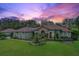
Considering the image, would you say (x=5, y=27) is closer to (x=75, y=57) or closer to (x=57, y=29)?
(x=57, y=29)

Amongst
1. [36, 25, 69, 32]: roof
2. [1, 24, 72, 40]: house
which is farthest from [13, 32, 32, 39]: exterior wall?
[36, 25, 69, 32]: roof

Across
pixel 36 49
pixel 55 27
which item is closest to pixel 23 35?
pixel 36 49

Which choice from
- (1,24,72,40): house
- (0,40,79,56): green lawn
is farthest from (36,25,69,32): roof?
(0,40,79,56): green lawn

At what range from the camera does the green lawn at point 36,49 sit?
214 centimetres

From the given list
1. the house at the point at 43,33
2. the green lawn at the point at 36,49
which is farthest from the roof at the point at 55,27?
the green lawn at the point at 36,49

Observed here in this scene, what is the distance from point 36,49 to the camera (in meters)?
Result: 2.14

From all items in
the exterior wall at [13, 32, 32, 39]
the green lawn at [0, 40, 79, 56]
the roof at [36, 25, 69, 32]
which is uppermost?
the roof at [36, 25, 69, 32]

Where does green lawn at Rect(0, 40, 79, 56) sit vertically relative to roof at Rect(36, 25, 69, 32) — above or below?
below

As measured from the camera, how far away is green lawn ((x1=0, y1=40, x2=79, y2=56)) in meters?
2.14

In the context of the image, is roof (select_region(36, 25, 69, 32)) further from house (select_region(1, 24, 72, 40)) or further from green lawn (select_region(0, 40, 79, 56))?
green lawn (select_region(0, 40, 79, 56))

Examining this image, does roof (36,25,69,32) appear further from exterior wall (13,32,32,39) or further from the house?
exterior wall (13,32,32,39)

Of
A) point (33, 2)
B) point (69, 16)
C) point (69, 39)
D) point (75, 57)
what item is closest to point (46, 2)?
point (33, 2)

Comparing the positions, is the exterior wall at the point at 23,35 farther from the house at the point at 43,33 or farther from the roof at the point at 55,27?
the roof at the point at 55,27

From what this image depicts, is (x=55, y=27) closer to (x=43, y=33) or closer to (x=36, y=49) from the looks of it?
(x=43, y=33)
